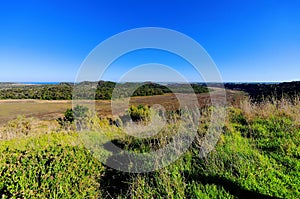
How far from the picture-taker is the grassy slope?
324 centimetres

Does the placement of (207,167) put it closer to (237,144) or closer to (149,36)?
(237,144)

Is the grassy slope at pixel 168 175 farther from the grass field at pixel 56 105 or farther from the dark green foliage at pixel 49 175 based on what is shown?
the grass field at pixel 56 105

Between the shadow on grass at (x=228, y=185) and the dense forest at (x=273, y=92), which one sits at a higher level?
the dense forest at (x=273, y=92)

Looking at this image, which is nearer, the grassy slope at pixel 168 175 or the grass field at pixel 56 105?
the grassy slope at pixel 168 175

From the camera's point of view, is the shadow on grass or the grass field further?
the grass field

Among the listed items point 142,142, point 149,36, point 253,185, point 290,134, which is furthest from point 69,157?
point 290,134

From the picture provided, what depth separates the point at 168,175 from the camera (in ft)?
12.9

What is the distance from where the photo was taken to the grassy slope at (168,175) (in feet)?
10.6

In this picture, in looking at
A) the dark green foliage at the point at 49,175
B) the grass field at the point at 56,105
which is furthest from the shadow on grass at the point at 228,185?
the grass field at the point at 56,105

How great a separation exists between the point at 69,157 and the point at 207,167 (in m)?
2.76

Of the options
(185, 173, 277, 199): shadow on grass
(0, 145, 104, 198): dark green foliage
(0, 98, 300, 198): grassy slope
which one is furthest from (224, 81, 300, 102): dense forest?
(0, 145, 104, 198): dark green foliage

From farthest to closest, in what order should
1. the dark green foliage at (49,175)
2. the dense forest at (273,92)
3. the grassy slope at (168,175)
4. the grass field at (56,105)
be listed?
the grass field at (56,105)
the dense forest at (273,92)
the grassy slope at (168,175)
the dark green foliage at (49,175)

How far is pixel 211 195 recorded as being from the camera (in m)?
3.26

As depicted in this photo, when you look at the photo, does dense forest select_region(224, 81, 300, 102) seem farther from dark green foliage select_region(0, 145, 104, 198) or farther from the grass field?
dark green foliage select_region(0, 145, 104, 198)
